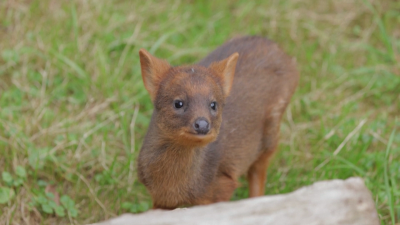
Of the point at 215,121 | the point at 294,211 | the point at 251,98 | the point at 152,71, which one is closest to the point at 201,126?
the point at 215,121

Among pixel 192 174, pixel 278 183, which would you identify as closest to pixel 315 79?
pixel 278 183

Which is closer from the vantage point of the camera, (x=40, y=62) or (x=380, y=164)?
(x=380, y=164)

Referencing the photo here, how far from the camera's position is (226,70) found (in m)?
4.27

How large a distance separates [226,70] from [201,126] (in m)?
0.81

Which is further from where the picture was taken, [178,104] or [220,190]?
[220,190]

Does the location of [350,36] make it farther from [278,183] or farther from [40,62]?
[40,62]

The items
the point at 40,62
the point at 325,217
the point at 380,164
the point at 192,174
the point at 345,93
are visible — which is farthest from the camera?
the point at 345,93

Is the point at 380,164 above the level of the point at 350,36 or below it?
below

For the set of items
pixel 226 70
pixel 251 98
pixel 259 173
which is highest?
pixel 226 70

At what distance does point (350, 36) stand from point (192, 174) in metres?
4.05

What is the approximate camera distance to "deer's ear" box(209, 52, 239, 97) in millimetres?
4258

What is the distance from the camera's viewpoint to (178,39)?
6637 mm

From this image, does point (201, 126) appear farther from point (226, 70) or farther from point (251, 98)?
point (251, 98)

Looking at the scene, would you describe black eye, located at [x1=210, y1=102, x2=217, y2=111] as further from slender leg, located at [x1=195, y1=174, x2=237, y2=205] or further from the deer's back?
slender leg, located at [x1=195, y1=174, x2=237, y2=205]
